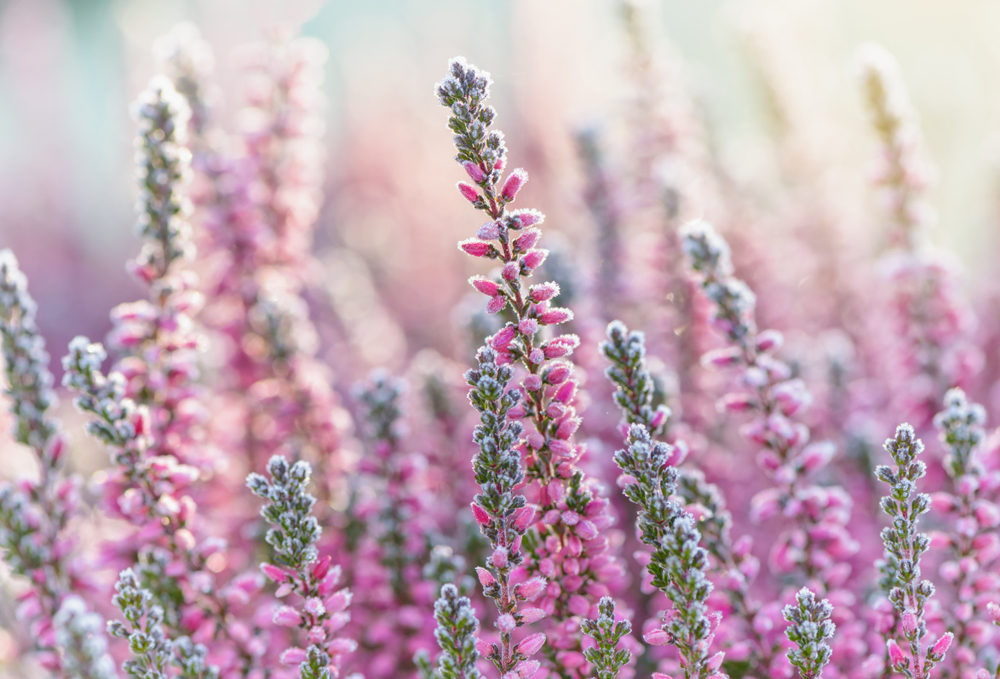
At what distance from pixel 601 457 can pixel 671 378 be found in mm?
131

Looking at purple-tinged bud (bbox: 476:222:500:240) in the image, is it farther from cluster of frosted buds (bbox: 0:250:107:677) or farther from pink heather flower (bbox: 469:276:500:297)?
cluster of frosted buds (bbox: 0:250:107:677)

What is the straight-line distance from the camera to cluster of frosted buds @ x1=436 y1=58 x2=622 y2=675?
0.66 meters

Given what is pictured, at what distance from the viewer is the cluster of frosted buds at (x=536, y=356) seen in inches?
26.0

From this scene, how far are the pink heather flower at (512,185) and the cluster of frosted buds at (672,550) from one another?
197mm

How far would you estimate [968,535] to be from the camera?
0.78 metres

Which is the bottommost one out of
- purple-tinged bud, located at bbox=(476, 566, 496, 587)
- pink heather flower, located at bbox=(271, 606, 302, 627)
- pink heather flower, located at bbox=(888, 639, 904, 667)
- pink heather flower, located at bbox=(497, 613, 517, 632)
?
pink heather flower, located at bbox=(888, 639, 904, 667)

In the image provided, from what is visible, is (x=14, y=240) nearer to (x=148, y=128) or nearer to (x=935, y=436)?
(x=148, y=128)

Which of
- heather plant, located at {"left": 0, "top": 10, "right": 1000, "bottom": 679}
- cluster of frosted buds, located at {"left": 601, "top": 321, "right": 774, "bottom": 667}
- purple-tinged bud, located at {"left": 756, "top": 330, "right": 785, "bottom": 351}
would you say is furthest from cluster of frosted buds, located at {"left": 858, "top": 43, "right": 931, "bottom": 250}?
cluster of frosted buds, located at {"left": 601, "top": 321, "right": 774, "bottom": 667}

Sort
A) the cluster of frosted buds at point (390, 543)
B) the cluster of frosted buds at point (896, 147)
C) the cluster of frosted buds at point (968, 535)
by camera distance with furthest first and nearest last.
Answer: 1. the cluster of frosted buds at point (896, 147)
2. the cluster of frosted buds at point (390, 543)
3. the cluster of frosted buds at point (968, 535)

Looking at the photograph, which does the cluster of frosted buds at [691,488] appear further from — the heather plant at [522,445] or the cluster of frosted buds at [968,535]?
the cluster of frosted buds at [968,535]

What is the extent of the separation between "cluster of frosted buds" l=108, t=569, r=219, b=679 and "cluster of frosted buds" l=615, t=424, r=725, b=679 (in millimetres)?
371

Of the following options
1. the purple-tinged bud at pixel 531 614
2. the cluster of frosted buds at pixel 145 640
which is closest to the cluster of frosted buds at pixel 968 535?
the purple-tinged bud at pixel 531 614

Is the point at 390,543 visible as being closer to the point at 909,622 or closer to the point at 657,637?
the point at 657,637

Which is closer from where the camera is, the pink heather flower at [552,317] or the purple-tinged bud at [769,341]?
the pink heather flower at [552,317]
